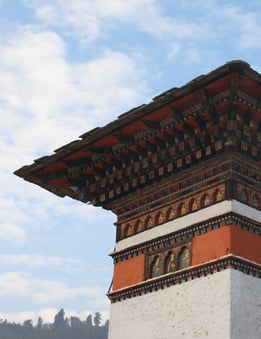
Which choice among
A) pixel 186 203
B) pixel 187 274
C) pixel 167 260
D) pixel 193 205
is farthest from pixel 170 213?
pixel 187 274

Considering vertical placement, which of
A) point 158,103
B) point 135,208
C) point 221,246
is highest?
point 158,103

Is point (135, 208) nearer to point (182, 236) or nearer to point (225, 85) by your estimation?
point (182, 236)

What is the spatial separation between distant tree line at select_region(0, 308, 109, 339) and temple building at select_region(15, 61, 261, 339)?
101463 millimetres

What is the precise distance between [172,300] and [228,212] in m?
1.30

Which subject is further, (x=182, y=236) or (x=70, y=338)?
(x=70, y=338)

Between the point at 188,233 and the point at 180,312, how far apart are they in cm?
97

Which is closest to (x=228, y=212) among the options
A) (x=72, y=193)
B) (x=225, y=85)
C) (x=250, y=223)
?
(x=250, y=223)

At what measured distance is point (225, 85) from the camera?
7.37 m

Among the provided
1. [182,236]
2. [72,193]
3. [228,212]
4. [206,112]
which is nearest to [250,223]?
[228,212]

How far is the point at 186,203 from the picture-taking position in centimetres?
835

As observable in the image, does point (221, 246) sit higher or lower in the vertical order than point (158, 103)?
lower

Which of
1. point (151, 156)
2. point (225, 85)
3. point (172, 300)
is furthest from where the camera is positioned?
point (151, 156)

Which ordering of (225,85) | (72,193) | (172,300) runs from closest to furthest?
(225,85)
(172,300)
(72,193)

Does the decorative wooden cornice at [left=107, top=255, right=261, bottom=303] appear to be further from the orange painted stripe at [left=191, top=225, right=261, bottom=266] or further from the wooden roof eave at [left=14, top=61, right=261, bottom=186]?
the wooden roof eave at [left=14, top=61, right=261, bottom=186]
